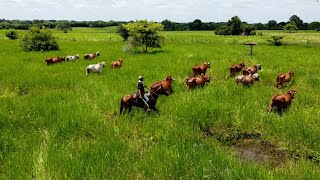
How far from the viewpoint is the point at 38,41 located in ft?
105

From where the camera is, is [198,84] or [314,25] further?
[314,25]

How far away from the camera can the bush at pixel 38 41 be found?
32.0 m

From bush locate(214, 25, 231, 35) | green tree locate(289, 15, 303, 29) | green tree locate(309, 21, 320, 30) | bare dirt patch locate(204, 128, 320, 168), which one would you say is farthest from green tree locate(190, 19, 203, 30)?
bare dirt patch locate(204, 128, 320, 168)

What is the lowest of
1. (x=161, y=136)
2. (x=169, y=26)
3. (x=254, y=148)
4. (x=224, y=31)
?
(x=254, y=148)

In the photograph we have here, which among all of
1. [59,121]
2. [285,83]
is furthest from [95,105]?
[285,83]

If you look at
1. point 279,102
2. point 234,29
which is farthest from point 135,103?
point 234,29

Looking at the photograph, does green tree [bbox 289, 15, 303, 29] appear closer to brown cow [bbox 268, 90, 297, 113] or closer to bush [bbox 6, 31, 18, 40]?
bush [bbox 6, 31, 18, 40]

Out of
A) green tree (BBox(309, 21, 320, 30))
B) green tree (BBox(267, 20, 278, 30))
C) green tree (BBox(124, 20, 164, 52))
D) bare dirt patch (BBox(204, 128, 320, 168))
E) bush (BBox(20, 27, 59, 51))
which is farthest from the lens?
green tree (BBox(267, 20, 278, 30))

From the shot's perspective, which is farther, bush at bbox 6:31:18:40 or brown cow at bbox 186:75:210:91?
bush at bbox 6:31:18:40

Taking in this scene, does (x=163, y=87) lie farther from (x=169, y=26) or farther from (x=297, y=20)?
(x=297, y=20)

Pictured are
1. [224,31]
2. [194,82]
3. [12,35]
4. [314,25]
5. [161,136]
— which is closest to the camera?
[161,136]

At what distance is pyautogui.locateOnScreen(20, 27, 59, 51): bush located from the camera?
105 feet

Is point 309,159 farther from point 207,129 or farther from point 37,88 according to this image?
point 37,88

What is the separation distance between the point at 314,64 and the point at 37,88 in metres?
17.1
